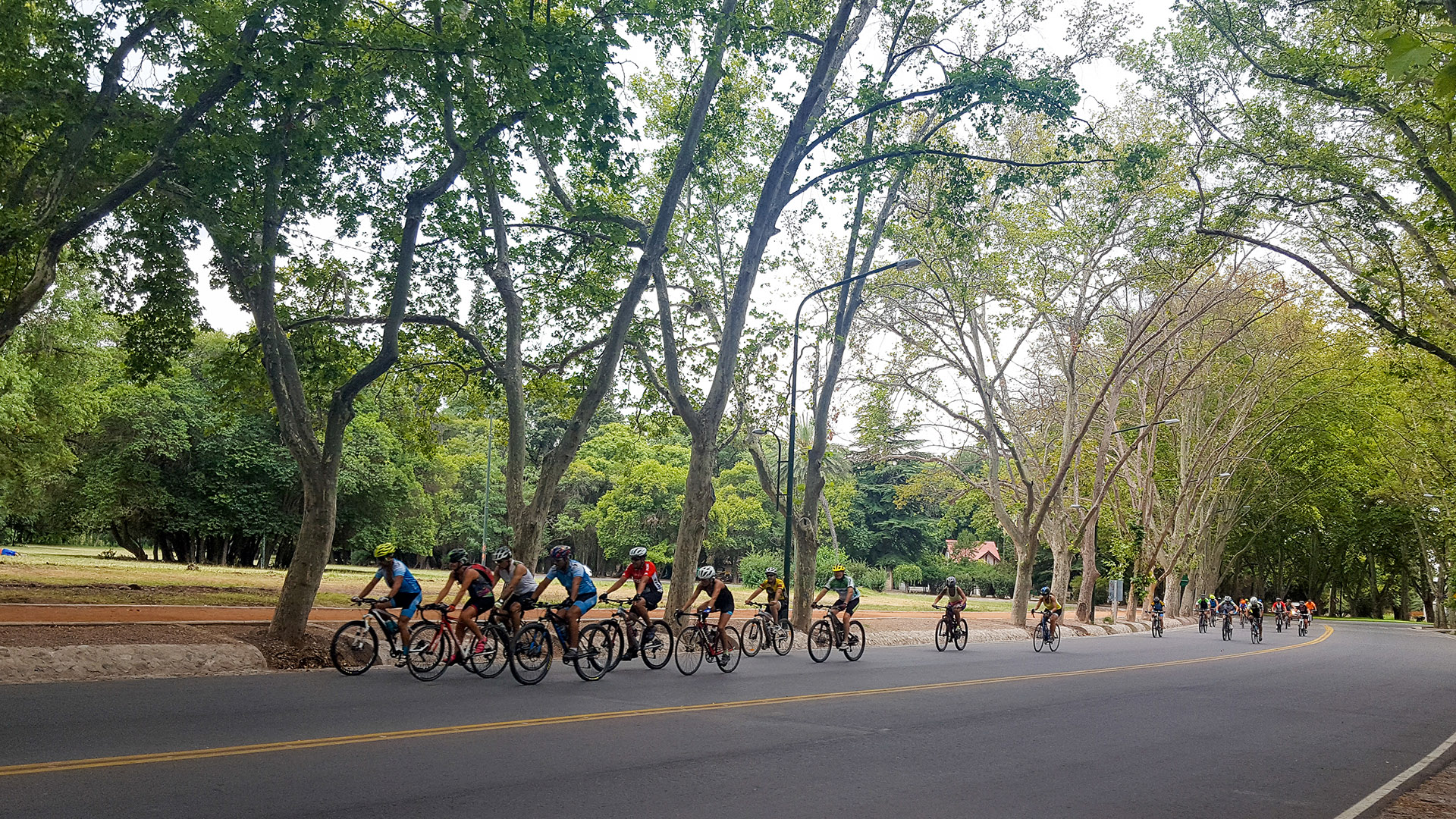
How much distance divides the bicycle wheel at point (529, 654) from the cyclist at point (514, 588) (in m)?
0.52

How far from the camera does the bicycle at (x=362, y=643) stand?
45.1 ft

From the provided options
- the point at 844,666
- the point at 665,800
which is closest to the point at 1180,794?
the point at 665,800

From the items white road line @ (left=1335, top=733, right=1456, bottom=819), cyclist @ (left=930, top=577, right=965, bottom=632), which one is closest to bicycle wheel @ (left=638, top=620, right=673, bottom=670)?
white road line @ (left=1335, top=733, right=1456, bottom=819)

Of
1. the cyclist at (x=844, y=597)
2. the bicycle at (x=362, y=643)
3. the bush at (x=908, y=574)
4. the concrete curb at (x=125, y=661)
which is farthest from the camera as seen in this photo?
the bush at (x=908, y=574)

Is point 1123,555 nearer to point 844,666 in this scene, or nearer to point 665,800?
point 844,666

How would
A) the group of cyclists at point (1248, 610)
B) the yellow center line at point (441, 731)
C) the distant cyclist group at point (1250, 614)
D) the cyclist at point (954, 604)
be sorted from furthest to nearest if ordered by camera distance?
the group of cyclists at point (1248, 610) → the distant cyclist group at point (1250, 614) → the cyclist at point (954, 604) → the yellow center line at point (441, 731)

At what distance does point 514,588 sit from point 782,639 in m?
7.71

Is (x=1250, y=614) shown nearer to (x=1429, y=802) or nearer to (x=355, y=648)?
(x=1429, y=802)

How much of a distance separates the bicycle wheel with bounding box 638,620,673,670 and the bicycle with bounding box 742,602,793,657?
322cm

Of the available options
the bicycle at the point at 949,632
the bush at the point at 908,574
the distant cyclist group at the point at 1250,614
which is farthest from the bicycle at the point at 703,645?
the bush at the point at 908,574

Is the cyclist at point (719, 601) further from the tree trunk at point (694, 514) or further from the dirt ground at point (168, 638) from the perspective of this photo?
the dirt ground at point (168, 638)

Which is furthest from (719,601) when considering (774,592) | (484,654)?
(774,592)

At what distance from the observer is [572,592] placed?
1388 centimetres

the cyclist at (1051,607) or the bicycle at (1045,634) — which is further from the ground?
the cyclist at (1051,607)
